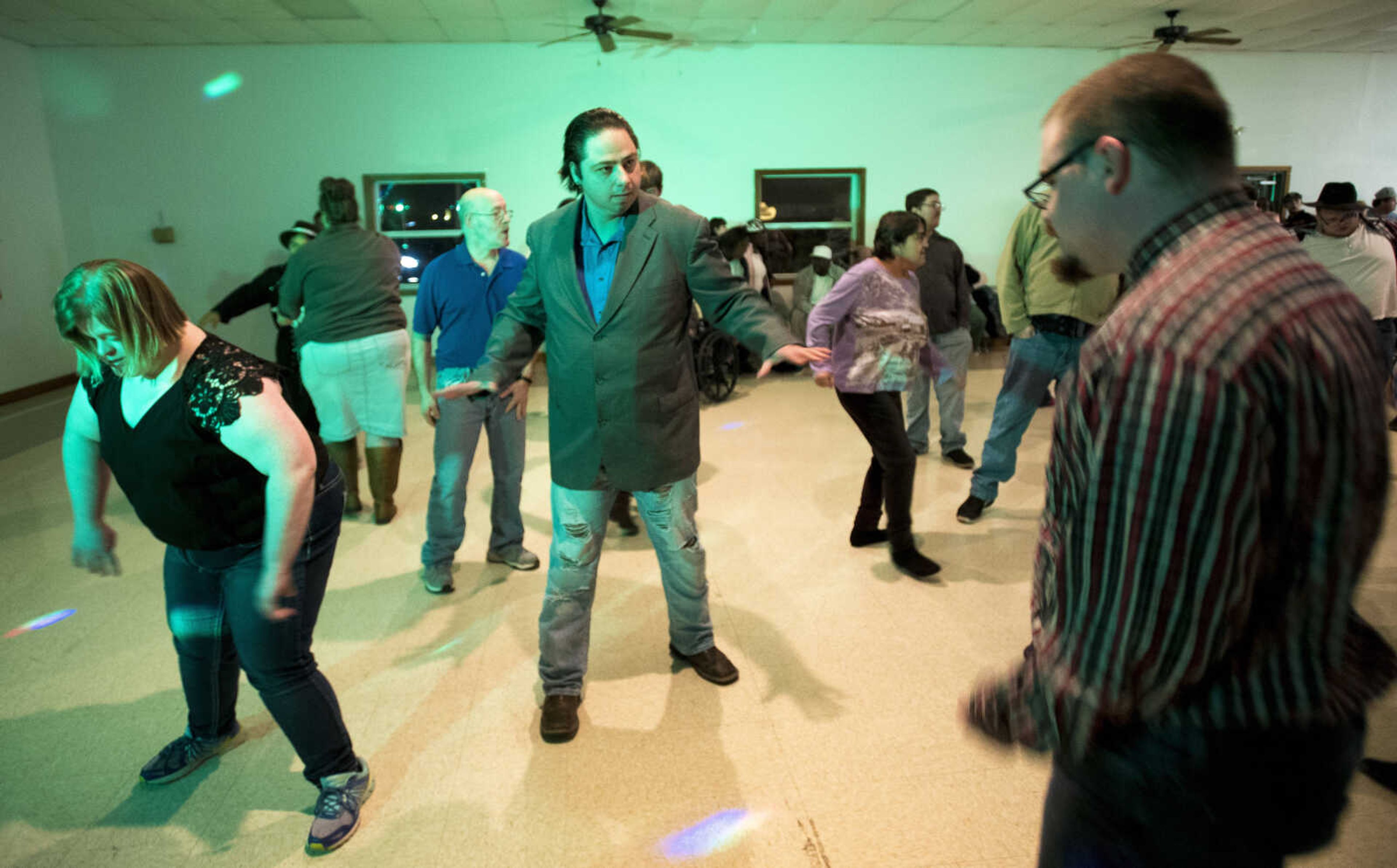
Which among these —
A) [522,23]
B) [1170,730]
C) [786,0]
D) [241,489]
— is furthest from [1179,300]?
[522,23]

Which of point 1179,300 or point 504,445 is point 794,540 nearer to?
point 504,445

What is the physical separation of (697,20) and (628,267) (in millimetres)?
6922

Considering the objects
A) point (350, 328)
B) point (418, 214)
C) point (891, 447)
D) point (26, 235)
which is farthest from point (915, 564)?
point (26, 235)

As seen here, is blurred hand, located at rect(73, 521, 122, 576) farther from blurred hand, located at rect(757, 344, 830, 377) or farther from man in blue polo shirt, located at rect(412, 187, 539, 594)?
blurred hand, located at rect(757, 344, 830, 377)

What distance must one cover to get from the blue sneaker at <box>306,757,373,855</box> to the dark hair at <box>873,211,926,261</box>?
2.36 metres

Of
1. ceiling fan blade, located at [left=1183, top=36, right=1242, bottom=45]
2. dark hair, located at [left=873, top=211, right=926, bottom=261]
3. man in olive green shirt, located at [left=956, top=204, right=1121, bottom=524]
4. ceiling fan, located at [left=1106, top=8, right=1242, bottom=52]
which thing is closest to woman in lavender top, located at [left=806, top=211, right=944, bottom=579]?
dark hair, located at [left=873, top=211, right=926, bottom=261]

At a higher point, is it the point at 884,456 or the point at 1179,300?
the point at 1179,300

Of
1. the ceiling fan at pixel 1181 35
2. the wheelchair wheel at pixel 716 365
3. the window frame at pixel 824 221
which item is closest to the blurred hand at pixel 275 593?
the wheelchair wheel at pixel 716 365

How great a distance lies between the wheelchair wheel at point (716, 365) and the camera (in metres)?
6.56

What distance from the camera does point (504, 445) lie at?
3221 millimetres

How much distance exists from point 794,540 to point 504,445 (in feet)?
4.49

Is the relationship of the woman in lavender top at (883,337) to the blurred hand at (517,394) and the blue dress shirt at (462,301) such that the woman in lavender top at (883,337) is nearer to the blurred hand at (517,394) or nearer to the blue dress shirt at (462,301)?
the blurred hand at (517,394)

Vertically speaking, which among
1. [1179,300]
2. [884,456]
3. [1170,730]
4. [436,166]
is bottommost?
[884,456]

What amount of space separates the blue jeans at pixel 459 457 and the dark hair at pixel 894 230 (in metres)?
1.53
